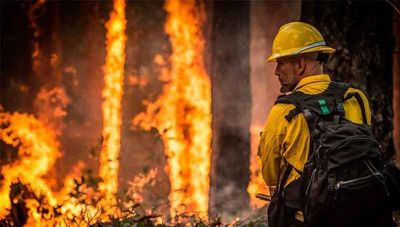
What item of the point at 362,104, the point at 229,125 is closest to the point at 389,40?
Result: the point at 362,104

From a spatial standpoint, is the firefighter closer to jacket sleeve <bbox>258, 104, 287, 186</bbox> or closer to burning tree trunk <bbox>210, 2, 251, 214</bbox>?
jacket sleeve <bbox>258, 104, 287, 186</bbox>

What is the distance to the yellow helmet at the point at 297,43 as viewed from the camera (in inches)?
140

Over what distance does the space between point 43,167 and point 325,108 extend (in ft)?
24.3

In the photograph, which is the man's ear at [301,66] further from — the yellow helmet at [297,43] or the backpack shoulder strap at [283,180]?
the backpack shoulder strap at [283,180]

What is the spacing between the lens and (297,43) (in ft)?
11.8

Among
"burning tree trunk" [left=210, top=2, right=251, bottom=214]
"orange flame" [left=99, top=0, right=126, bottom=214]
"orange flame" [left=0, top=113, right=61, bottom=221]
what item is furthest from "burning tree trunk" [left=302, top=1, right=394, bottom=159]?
"orange flame" [left=0, top=113, right=61, bottom=221]

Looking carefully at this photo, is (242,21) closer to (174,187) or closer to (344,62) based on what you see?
(174,187)

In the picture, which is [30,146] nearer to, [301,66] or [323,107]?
[301,66]

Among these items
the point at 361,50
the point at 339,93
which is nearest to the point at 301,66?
the point at 339,93

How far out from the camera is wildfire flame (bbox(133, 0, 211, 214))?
33.9 ft

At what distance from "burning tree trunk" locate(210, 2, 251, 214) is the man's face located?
611 cm

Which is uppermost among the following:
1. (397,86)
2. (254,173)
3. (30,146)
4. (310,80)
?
(397,86)

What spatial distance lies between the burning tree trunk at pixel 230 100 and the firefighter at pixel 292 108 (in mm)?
6121

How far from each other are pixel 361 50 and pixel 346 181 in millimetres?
3556
